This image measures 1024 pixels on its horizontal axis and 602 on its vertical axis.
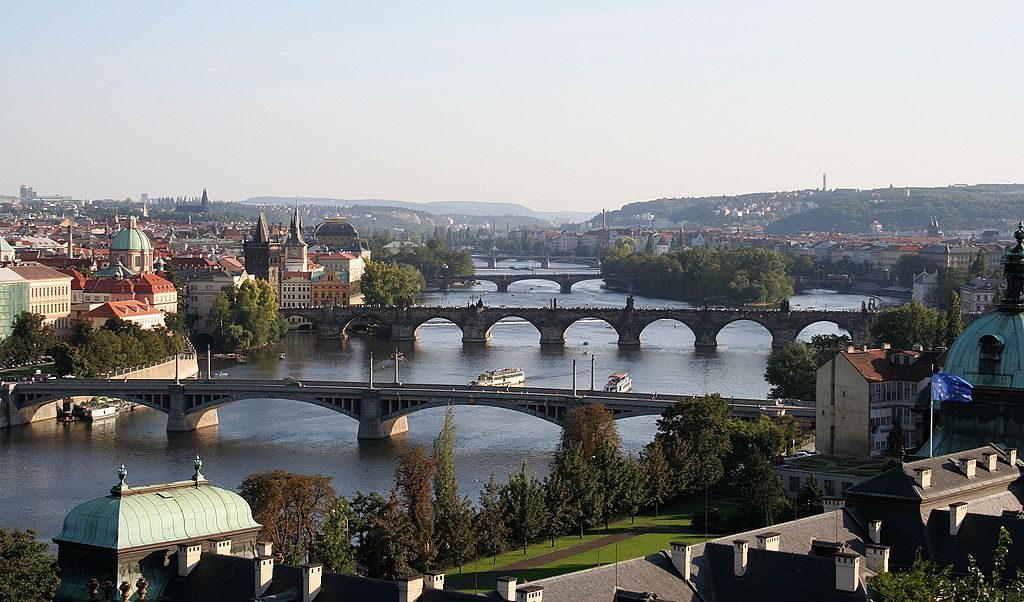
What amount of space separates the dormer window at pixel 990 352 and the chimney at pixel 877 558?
6.90 meters

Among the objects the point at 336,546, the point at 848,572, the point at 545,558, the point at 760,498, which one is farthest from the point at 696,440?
the point at 848,572

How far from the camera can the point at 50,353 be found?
7288 centimetres

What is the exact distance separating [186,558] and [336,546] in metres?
9.18

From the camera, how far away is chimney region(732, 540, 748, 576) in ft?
72.8

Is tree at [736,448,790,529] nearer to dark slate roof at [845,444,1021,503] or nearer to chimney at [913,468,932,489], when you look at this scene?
dark slate roof at [845,444,1021,503]

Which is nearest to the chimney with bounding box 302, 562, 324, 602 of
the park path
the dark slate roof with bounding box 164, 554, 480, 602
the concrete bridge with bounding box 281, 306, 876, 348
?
the dark slate roof with bounding box 164, 554, 480, 602

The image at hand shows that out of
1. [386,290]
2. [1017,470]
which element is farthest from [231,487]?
[386,290]

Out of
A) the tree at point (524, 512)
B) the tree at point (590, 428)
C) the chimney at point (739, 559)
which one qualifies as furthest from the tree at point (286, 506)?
the chimney at point (739, 559)

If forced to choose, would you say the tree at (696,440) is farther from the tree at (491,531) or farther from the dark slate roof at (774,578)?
the dark slate roof at (774,578)

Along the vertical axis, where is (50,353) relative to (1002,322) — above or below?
below

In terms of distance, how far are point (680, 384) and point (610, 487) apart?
32339mm

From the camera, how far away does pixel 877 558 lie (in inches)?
872

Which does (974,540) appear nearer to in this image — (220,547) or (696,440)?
(220,547)

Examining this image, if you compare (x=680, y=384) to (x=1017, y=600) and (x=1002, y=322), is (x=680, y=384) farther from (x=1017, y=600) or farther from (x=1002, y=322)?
(x=1017, y=600)
